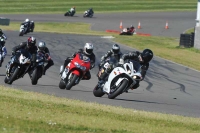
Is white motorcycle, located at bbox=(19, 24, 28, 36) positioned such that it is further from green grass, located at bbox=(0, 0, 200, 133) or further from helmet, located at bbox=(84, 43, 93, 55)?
green grass, located at bbox=(0, 0, 200, 133)

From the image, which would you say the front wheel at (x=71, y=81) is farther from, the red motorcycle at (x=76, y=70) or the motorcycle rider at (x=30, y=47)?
the motorcycle rider at (x=30, y=47)

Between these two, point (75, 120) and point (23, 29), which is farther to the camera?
point (23, 29)

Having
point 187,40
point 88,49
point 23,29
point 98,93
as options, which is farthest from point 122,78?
point 23,29

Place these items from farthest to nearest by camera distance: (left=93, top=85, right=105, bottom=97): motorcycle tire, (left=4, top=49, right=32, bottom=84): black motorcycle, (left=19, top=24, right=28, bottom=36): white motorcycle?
1. (left=19, top=24, right=28, bottom=36): white motorcycle
2. (left=4, top=49, right=32, bottom=84): black motorcycle
3. (left=93, top=85, right=105, bottom=97): motorcycle tire

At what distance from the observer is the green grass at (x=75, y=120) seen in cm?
821

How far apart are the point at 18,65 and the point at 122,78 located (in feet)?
11.6

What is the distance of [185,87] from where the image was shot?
18641 millimetres

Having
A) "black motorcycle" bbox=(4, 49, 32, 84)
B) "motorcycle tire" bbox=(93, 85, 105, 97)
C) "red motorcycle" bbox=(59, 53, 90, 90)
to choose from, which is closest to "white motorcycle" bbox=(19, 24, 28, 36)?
"black motorcycle" bbox=(4, 49, 32, 84)

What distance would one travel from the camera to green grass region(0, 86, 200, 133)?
8.21 meters

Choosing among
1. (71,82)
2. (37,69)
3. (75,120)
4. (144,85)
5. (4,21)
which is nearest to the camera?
(75,120)

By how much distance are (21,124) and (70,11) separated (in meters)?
45.6

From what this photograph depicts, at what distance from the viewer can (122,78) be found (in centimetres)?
1400

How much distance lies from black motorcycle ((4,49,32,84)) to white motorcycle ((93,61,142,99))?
2849 millimetres

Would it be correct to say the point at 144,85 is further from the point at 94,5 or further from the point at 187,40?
the point at 94,5
